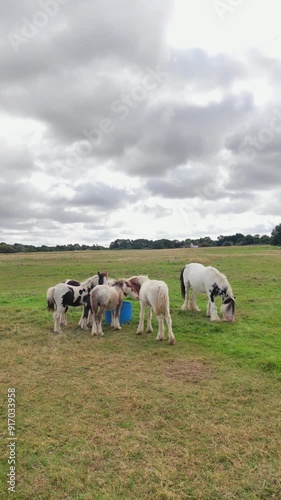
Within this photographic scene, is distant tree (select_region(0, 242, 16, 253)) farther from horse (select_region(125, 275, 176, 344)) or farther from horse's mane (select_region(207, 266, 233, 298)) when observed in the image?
horse (select_region(125, 275, 176, 344))

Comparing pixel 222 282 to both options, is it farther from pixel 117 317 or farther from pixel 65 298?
pixel 65 298

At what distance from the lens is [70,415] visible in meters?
5.01

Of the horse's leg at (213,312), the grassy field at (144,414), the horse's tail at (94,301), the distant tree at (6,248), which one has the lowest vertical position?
the grassy field at (144,414)

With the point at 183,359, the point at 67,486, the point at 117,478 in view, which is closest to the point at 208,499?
the point at 117,478

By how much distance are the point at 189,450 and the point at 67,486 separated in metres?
1.49

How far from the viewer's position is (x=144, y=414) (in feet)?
16.5

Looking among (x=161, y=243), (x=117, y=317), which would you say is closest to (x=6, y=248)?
(x=161, y=243)

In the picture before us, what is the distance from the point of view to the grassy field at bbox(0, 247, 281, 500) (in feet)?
12.0

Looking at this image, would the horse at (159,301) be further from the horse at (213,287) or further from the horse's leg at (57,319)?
the horse at (213,287)

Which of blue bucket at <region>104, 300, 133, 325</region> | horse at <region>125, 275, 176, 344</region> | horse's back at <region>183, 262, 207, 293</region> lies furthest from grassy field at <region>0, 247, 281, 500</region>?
horse's back at <region>183, 262, 207, 293</region>

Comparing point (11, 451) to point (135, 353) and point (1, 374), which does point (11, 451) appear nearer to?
point (1, 374)

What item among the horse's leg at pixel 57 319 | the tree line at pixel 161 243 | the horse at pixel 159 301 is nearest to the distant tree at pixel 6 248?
the tree line at pixel 161 243

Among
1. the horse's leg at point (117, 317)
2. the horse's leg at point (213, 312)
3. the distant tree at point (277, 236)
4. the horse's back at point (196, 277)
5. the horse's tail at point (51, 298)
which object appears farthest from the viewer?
the distant tree at point (277, 236)

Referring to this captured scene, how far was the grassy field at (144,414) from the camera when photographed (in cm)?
365
